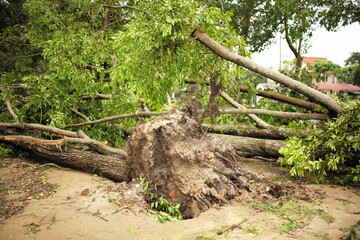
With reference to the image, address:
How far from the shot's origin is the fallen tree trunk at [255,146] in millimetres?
5898

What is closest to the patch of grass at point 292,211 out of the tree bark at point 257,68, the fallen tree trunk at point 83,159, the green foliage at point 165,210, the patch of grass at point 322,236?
the patch of grass at point 322,236

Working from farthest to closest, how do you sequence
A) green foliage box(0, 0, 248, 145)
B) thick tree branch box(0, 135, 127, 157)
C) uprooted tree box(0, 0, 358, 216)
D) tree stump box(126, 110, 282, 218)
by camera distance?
thick tree branch box(0, 135, 127, 157), green foliage box(0, 0, 248, 145), uprooted tree box(0, 0, 358, 216), tree stump box(126, 110, 282, 218)

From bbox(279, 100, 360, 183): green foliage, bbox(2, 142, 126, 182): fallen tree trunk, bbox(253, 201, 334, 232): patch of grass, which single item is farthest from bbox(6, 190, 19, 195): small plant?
bbox(279, 100, 360, 183): green foliage

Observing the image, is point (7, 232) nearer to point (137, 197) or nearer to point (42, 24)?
point (137, 197)

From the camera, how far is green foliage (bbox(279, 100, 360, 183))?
4.53 m

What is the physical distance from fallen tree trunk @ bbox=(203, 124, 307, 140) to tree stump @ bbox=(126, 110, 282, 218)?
1.09 metres

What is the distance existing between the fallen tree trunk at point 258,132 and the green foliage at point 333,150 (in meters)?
0.53

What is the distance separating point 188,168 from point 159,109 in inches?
66.3

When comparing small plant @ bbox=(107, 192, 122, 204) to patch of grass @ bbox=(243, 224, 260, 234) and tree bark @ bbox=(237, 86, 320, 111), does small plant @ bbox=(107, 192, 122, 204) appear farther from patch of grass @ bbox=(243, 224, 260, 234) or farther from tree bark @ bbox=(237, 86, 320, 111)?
tree bark @ bbox=(237, 86, 320, 111)

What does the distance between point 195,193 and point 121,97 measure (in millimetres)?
3764

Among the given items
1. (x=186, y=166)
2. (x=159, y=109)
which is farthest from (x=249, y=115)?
(x=186, y=166)

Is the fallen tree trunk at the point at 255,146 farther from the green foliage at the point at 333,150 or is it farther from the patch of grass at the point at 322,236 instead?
the patch of grass at the point at 322,236

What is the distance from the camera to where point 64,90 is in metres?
7.41

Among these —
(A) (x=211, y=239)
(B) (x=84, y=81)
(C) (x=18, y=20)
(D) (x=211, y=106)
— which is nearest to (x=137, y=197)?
(A) (x=211, y=239)
